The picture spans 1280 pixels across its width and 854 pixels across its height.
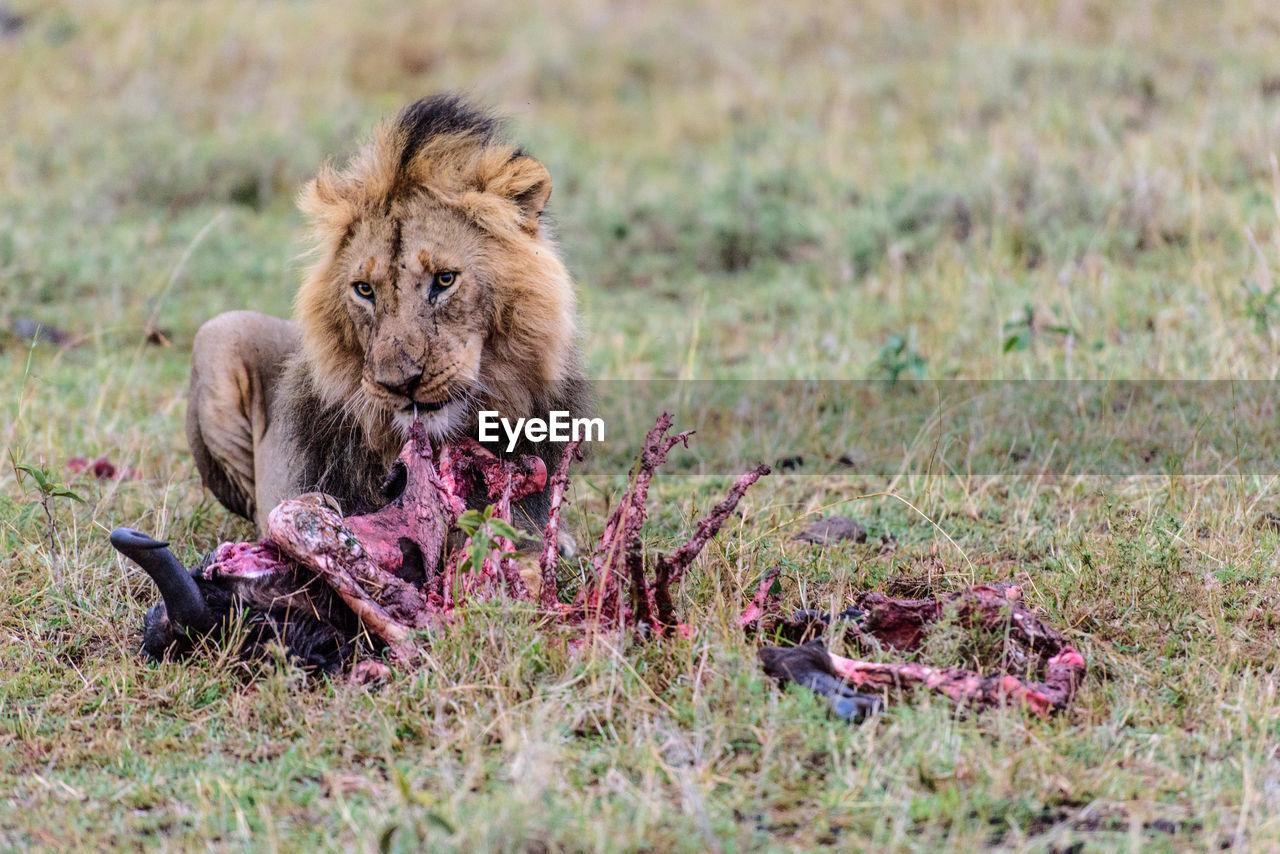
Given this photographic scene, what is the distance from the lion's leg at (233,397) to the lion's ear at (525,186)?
3.94 feet

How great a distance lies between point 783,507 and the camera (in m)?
4.97

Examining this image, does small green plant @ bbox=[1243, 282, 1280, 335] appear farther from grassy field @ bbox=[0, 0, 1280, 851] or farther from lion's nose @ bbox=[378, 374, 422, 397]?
lion's nose @ bbox=[378, 374, 422, 397]

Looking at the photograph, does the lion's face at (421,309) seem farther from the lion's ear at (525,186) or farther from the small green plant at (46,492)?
the small green plant at (46,492)

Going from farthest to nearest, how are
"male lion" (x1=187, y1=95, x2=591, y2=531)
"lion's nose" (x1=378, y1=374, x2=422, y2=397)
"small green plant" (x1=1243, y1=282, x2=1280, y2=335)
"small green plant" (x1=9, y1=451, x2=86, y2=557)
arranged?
"small green plant" (x1=1243, y1=282, x2=1280, y2=335) → "small green plant" (x1=9, y1=451, x2=86, y2=557) → "male lion" (x1=187, y1=95, x2=591, y2=531) → "lion's nose" (x1=378, y1=374, x2=422, y2=397)

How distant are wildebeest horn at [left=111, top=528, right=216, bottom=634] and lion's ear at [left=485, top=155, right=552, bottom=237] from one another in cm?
136

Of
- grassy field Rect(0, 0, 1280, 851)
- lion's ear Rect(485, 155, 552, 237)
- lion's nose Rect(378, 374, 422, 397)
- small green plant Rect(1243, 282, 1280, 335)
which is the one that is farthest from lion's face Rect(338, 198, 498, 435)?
small green plant Rect(1243, 282, 1280, 335)

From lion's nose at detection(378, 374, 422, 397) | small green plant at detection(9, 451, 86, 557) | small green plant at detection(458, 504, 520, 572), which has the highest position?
lion's nose at detection(378, 374, 422, 397)

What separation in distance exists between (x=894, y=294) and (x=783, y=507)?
9.28 ft

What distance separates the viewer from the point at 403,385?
12.5 feet

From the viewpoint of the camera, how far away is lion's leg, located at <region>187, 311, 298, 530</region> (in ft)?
16.6

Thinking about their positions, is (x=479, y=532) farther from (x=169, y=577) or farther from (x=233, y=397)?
(x=233, y=397)

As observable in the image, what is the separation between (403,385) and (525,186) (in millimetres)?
733

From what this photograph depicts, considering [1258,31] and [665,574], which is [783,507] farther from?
[1258,31]

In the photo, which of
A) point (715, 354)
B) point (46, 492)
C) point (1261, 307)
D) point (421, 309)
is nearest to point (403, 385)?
point (421, 309)
